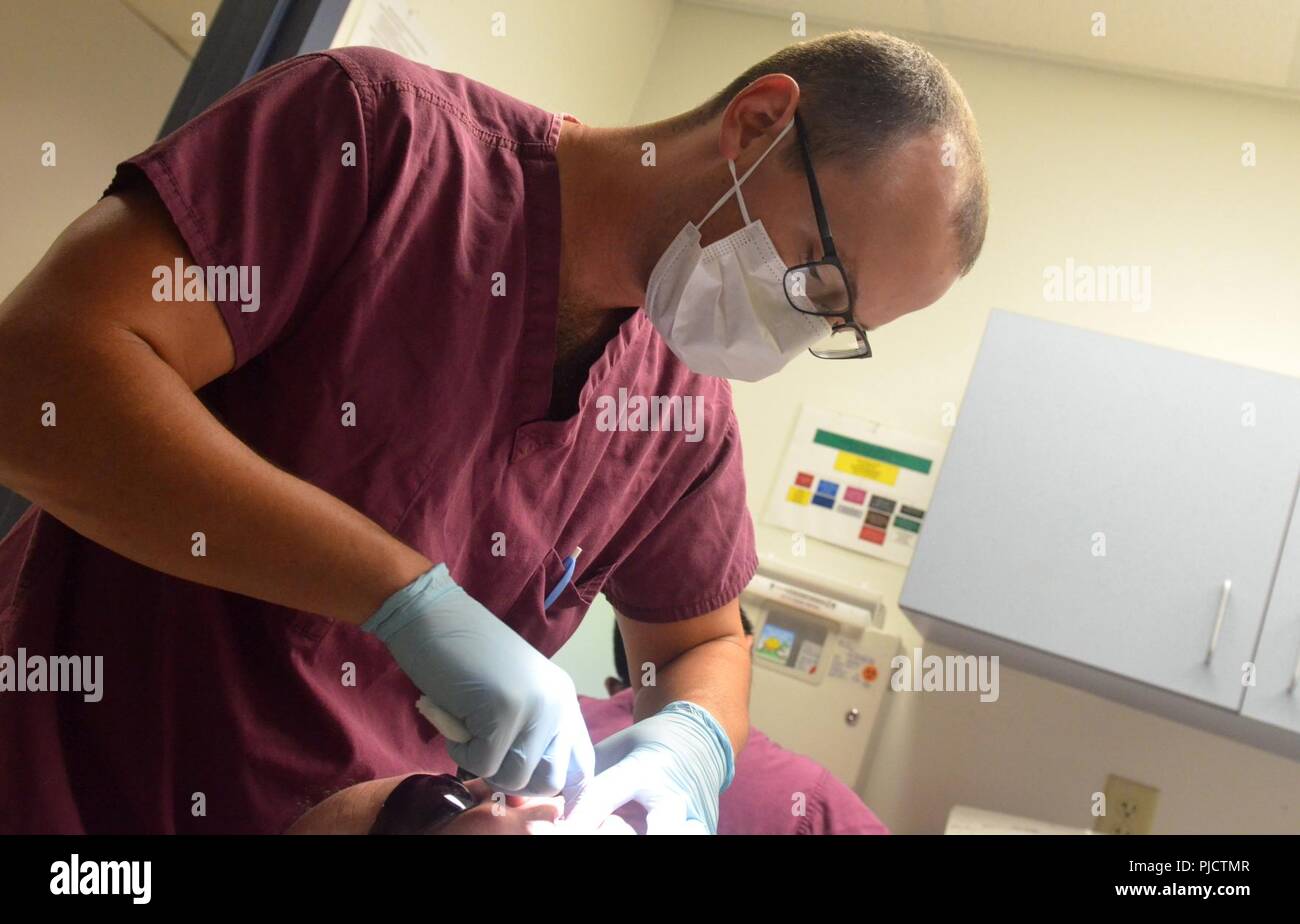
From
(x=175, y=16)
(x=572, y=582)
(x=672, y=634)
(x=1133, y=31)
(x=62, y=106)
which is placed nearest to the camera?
(x=572, y=582)

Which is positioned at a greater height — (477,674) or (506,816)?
(477,674)

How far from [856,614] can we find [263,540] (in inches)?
89.4

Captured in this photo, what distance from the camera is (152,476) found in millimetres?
762

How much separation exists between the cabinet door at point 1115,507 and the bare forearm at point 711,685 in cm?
120

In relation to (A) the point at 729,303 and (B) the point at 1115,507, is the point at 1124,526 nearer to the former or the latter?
(B) the point at 1115,507

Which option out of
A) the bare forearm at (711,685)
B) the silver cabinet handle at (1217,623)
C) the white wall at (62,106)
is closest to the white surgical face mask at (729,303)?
the bare forearm at (711,685)

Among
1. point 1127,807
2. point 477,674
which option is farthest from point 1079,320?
point 477,674

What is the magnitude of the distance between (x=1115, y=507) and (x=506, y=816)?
6.44 feet

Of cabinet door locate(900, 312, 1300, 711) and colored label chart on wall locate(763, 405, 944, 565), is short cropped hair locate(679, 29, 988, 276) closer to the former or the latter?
cabinet door locate(900, 312, 1300, 711)

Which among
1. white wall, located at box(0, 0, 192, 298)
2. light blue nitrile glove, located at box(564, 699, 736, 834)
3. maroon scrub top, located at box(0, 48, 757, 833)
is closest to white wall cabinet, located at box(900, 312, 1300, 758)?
light blue nitrile glove, located at box(564, 699, 736, 834)

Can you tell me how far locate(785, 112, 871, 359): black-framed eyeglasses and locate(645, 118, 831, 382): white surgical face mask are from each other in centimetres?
1
